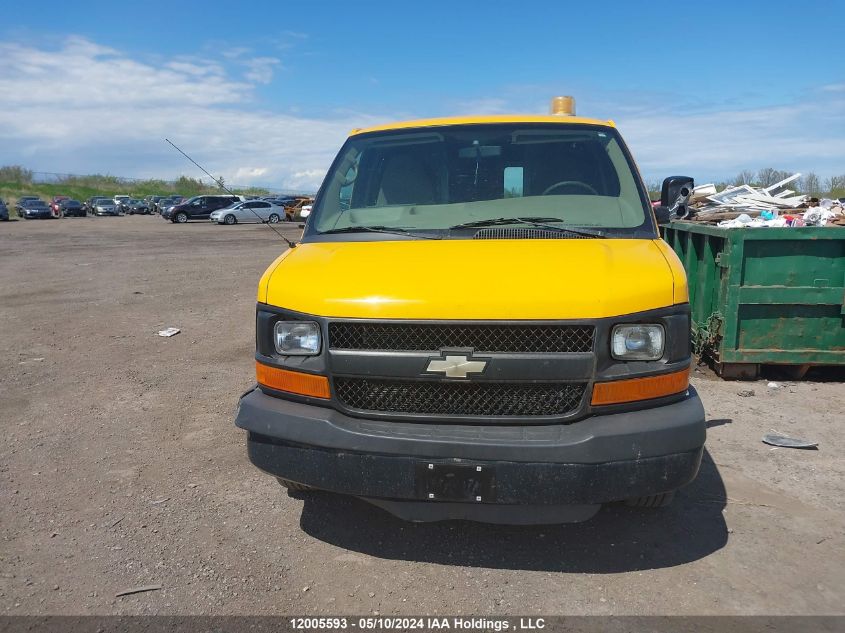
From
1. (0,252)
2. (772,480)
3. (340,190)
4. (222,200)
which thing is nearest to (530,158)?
(340,190)

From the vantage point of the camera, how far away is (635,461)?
282 centimetres

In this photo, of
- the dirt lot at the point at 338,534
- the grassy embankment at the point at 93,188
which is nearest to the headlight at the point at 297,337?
the dirt lot at the point at 338,534

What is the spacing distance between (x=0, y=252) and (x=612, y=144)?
22.0 metres

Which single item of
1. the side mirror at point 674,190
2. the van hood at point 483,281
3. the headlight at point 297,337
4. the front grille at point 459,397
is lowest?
the front grille at point 459,397

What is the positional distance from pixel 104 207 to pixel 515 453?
60.0m

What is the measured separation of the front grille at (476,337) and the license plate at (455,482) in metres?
0.50

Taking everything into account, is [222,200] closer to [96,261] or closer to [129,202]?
[129,202]

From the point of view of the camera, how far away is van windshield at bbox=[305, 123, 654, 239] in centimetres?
Result: 386

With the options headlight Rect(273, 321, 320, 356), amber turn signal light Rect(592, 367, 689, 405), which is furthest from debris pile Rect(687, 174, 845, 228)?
headlight Rect(273, 321, 320, 356)

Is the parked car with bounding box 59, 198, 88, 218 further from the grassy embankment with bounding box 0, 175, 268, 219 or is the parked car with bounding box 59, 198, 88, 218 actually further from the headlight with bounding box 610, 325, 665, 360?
the headlight with bounding box 610, 325, 665, 360

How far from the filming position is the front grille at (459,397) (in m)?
2.95

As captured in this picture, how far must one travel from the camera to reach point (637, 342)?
2957 millimetres

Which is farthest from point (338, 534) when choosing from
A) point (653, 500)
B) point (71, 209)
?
point (71, 209)

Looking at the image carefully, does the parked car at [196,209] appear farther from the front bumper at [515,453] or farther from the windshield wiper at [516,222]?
the front bumper at [515,453]
